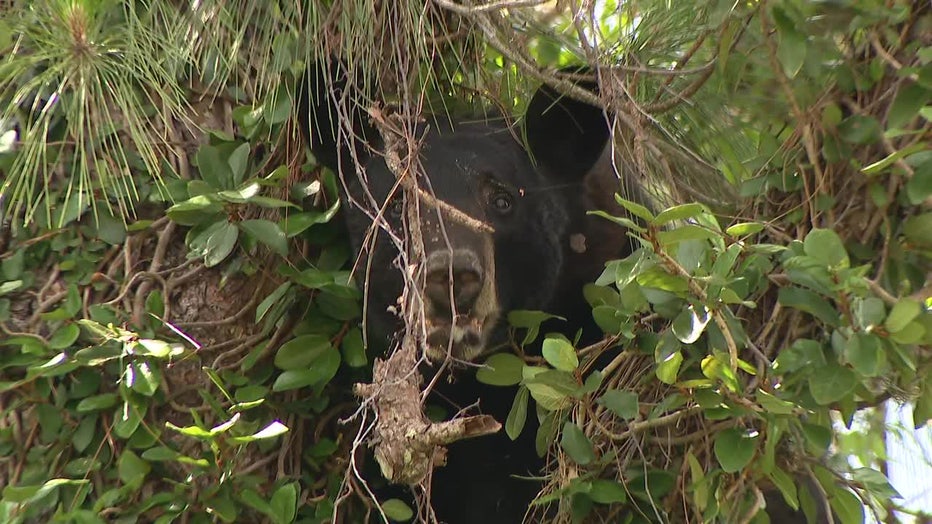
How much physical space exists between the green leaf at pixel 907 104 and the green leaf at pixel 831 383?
51 centimetres

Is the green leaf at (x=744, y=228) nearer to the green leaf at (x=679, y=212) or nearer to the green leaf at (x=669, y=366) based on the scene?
the green leaf at (x=679, y=212)

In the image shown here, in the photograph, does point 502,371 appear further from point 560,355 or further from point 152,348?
point 152,348

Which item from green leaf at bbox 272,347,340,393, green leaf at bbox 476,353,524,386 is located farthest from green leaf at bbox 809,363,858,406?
green leaf at bbox 272,347,340,393

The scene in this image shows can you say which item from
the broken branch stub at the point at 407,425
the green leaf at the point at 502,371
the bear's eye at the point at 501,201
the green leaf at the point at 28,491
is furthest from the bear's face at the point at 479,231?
the green leaf at the point at 28,491

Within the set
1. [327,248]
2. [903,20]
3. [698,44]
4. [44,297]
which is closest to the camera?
[903,20]

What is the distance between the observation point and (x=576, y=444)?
294 centimetres

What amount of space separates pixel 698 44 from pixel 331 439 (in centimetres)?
153

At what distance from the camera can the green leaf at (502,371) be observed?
3.15 metres

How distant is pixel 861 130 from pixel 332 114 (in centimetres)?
148

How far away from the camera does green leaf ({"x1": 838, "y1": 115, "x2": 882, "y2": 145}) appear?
8.81ft

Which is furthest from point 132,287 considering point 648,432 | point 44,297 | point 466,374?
point 648,432

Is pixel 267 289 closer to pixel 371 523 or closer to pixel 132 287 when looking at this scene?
pixel 132 287

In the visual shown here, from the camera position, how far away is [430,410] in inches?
142

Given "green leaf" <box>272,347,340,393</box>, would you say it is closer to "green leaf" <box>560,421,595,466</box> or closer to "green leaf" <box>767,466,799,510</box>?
"green leaf" <box>560,421,595,466</box>
